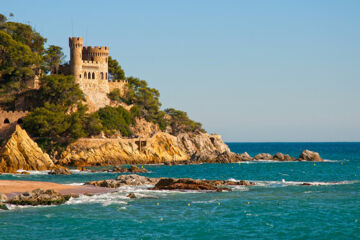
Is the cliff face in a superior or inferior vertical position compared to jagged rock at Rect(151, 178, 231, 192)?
superior

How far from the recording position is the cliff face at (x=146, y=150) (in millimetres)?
86688

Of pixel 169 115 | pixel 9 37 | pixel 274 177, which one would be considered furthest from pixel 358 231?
pixel 169 115

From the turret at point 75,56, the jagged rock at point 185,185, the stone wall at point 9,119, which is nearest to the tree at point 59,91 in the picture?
the stone wall at point 9,119

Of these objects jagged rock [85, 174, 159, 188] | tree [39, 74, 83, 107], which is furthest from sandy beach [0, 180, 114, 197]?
tree [39, 74, 83, 107]

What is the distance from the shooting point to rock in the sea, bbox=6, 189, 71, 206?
40037mm

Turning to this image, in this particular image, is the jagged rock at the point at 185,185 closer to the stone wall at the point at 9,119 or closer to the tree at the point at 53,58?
the stone wall at the point at 9,119

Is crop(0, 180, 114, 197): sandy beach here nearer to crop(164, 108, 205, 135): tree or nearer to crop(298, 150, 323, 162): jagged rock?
crop(164, 108, 205, 135): tree

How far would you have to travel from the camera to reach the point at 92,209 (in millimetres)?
38594

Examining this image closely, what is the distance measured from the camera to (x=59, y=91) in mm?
91938

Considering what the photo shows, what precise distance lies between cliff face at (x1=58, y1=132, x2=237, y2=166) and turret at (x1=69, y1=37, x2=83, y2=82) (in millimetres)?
18745

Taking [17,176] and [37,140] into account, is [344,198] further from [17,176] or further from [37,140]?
[37,140]

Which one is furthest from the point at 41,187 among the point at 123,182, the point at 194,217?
the point at 194,217

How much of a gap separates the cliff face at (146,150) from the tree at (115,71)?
71.4 ft

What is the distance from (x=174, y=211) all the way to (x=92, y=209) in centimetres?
596
